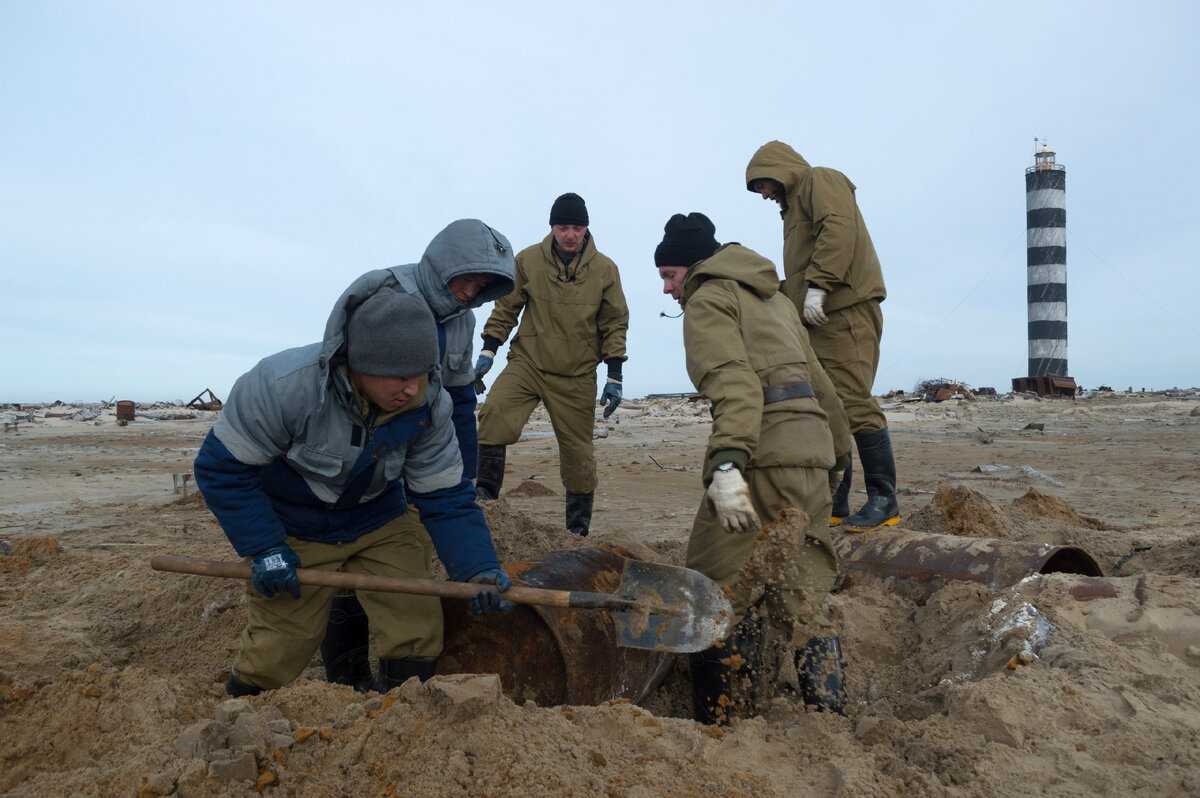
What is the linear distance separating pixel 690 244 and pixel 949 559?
1815 millimetres

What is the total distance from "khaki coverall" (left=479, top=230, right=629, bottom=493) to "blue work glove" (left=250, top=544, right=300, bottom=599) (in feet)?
8.70

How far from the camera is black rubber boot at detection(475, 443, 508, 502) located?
17.5 ft

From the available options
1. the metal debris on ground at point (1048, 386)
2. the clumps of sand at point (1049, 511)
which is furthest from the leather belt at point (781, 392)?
the metal debris on ground at point (1048, 386)

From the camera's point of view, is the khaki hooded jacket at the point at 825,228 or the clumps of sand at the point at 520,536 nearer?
the clumps of sand at the point at 520,536

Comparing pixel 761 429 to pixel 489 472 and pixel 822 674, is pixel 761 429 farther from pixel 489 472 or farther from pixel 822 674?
pixel 489 472

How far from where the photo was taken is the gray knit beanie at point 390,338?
2.59 metres

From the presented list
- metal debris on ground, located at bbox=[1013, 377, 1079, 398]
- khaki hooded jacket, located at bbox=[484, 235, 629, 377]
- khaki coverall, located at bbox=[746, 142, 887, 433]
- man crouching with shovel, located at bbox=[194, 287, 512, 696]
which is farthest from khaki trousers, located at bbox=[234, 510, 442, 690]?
metal debris on ground, located at bbox=[1013, 377, 1079, 398]

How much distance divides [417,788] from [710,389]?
1.55 metres

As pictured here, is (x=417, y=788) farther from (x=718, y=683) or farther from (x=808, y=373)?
(x=808, y=373)

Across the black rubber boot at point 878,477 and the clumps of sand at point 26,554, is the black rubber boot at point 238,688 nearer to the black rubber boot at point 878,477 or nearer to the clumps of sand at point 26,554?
the clumps of sand at point 26,554

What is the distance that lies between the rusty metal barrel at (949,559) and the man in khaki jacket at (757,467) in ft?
3.05

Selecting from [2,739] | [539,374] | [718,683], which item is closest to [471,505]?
[718,683]

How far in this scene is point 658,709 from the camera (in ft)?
10.9

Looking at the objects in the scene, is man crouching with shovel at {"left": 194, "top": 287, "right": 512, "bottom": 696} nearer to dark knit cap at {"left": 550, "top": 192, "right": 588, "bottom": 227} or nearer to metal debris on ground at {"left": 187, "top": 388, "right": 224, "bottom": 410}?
dark knit cap at {"left": 550, "top": 192, "right": 588, "bottom": 227}
